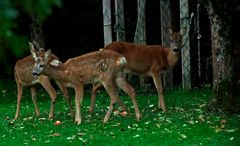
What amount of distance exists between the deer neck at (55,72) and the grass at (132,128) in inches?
26.5

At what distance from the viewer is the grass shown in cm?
721

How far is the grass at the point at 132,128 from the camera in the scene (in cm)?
721

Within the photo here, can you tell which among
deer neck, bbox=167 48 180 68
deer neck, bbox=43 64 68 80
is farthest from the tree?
deer neck, bbox=167 48 180 68

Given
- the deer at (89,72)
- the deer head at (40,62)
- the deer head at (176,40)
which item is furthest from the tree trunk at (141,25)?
the deer head at (40,62)

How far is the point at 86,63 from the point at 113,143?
7.87 feet

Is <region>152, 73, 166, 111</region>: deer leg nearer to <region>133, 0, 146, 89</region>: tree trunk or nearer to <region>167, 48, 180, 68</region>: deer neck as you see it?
<region>167, 48, 180, 68</region>: deer neck

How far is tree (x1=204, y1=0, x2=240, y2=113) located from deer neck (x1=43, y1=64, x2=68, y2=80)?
7.37 feet

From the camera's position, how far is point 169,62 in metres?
11.6

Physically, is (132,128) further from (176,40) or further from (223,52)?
(176,40)

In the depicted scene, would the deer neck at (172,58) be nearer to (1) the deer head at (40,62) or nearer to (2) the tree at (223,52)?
(2) the tree at (223,52)

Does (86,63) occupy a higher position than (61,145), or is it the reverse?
(86,63)

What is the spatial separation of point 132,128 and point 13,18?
679 centimetres

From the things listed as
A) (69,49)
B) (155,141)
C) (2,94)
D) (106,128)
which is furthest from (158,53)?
(69,49)

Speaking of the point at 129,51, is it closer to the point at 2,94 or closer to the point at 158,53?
the point at 158,53
